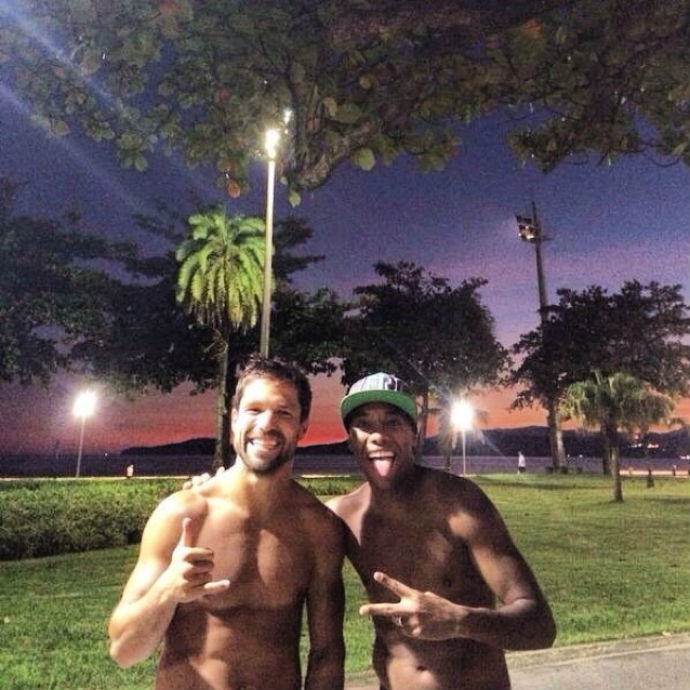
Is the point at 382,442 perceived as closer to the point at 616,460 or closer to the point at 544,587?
the point at 544,587

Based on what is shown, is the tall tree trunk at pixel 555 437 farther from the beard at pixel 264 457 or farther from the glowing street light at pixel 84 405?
the beard at pixel 264 457

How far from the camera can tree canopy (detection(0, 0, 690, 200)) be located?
341cm

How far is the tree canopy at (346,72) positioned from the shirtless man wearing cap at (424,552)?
1509 millimetres

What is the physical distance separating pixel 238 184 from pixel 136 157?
65 centimetres

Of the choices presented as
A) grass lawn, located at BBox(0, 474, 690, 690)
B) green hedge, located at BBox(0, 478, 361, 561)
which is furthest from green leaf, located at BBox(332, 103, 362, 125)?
green hedge, located at BBox(0, 478, 361, 561)

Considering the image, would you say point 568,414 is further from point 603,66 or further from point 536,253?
point 536,253

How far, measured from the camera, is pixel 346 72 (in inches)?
153

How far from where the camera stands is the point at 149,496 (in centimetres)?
1773

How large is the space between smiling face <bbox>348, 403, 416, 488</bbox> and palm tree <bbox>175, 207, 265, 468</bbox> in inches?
1138

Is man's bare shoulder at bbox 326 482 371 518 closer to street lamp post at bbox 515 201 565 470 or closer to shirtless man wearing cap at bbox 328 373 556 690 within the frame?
shirtless man wearing cap at bbox 328 373 556 690

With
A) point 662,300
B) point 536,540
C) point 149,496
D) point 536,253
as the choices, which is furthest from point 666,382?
point 149,496

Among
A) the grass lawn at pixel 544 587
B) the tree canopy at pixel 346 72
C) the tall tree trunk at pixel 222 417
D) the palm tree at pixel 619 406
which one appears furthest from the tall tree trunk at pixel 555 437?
the tree canopy at pixel 346 72

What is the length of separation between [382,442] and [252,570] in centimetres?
66

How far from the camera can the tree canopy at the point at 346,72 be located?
3.41 m
